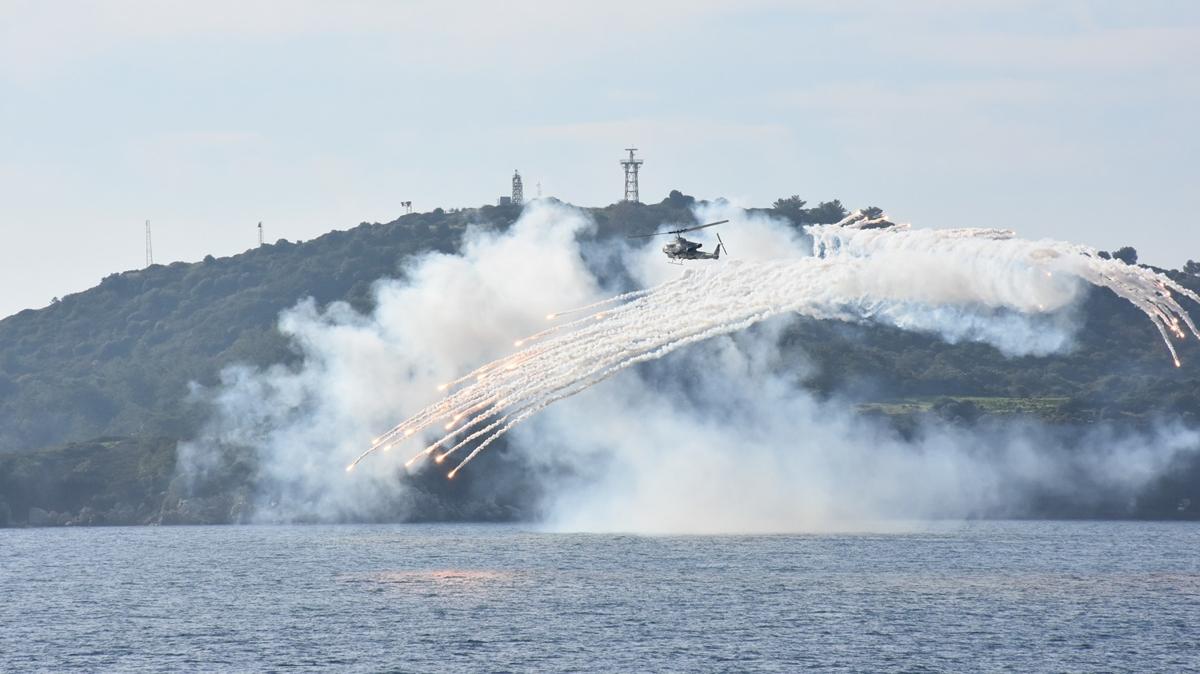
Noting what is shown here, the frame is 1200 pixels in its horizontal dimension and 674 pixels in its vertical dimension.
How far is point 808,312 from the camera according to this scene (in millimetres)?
127375

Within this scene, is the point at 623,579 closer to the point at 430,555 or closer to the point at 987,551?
the point at 430,555

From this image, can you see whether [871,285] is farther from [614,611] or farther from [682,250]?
[614,611]

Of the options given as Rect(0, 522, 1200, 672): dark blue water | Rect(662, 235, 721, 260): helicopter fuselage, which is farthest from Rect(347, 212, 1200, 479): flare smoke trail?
Rect(0, 522, 1200, 672): dark blue water

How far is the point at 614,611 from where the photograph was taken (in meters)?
135

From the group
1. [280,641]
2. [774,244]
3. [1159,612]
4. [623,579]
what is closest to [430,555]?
[623,579]

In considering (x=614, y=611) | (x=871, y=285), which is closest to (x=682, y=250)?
(x=871, y=285)

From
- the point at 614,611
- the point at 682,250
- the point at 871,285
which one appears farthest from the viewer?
the point at 614,611

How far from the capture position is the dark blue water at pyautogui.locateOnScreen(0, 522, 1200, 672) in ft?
373

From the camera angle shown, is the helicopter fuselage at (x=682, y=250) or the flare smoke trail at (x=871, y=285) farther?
the helicopter fuselage at (x=682, y=250)

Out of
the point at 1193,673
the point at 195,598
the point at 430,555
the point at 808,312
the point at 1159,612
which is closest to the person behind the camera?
the point at 1193,673

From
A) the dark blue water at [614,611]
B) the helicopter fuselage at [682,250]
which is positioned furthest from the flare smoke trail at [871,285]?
the dark blue water at [614,611]

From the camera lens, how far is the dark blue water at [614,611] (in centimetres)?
11375

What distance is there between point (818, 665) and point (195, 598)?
6378cm

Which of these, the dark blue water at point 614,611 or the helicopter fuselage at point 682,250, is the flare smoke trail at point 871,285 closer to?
the helicopter fuselage at point 682,250
